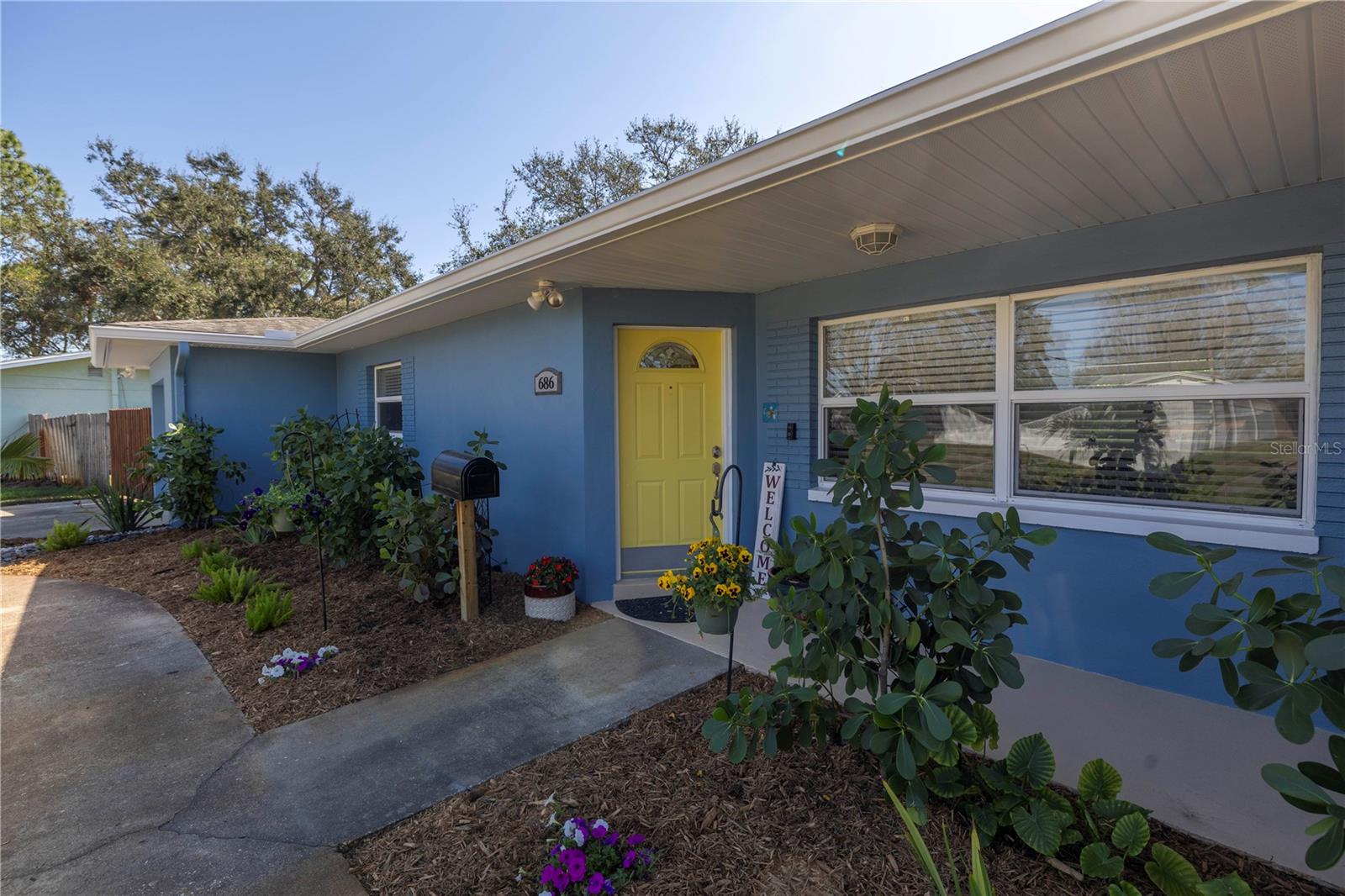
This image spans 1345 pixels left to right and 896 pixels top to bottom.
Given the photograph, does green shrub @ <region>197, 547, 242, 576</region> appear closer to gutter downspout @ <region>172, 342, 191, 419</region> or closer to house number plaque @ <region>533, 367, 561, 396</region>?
house number plaque @ <region>533, 367, 561, 396</region>

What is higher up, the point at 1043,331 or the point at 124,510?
the point at 1043,331

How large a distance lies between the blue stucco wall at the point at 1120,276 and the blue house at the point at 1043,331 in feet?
→ 0.04

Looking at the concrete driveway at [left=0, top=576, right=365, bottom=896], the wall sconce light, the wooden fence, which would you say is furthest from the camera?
the wooden fence

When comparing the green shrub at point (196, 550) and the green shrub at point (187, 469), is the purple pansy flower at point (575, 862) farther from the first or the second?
the green shrub at point (187, 469)

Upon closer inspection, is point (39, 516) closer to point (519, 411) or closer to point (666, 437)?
point (519, 411)

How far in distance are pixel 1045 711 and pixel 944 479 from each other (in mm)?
1821

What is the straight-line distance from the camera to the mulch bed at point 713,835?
1925 millimetres

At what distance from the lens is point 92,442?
1304cm

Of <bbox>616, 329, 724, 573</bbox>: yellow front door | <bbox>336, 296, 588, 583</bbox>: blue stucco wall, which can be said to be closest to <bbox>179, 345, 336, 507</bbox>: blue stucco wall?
<bbox>336, 296, 588, 583</bbox>: blue stucco wall

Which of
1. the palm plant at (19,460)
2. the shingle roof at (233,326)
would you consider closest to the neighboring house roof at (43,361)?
the palm plant at (19,460)

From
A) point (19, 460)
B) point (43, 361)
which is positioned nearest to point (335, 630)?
point (19, 460)

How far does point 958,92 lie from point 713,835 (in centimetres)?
256

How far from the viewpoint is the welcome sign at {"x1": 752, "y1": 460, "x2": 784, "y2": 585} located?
4941mm

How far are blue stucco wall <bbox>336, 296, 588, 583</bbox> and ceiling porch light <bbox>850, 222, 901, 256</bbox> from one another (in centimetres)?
216
